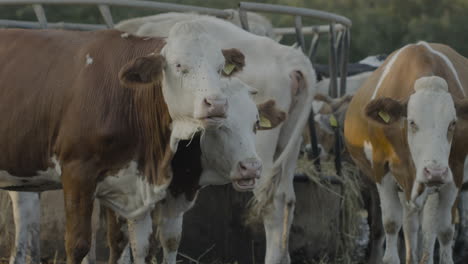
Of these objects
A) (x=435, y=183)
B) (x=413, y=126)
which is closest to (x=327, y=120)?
(x=413, y=126)

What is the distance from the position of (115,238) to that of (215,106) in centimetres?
170

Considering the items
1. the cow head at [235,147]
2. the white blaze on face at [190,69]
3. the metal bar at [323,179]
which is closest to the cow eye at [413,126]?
the cow head at [235,147]

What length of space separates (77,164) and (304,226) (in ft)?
11.7

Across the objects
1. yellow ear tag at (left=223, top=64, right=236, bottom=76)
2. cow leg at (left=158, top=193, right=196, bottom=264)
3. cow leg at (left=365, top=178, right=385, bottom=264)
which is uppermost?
yellow ear tag at (left=223, top=64, right=236, bottom=76)

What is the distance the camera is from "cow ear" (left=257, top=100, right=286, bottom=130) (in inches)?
295

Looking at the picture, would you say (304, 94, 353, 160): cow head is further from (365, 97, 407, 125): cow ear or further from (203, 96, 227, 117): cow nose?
(203, 96, 227, 117): cow nose

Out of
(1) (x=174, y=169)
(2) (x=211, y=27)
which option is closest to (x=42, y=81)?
(1) (x=174, y=169)

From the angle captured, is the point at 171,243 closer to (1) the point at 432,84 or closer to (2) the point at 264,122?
(2) the point at 264,122

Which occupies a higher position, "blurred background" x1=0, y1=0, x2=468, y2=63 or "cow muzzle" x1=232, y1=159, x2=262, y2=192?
"cow muzzle" x1=232, y1=159, x2=262, y2=192

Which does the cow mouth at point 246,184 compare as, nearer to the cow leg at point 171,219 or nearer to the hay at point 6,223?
the cow leg at point 171,219

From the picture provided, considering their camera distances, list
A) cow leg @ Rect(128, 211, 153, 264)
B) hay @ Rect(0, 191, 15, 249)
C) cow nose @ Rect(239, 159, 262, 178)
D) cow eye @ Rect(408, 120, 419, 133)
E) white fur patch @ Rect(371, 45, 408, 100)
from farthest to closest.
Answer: hay @ Rect(0, 191, 15, 249)
white fur patch @ Rect(371, 45, 408, 100)
cow eye @ Rect(408, 120, 419, 133)
cow leg @ Rect(128, 211, 153, 264)
cow nose @ Rect(239, 159, 262, 178)

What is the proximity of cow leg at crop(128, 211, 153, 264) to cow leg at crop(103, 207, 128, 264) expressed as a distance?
25 cm

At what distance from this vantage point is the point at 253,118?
704cm

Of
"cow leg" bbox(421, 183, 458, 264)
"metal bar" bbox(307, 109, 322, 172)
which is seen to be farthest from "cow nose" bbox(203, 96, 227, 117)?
"metal bar" bbox(307, 109, 322, 172)
